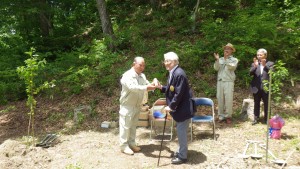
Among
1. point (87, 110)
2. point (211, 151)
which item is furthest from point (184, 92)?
point (87, 110)

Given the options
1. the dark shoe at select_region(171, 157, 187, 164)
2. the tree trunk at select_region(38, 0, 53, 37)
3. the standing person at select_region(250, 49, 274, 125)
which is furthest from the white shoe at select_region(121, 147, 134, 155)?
the tree trunk at select_region(38, 0, 53, 37)

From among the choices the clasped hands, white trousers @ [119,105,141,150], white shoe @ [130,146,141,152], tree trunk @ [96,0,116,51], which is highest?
tree trunk @ [96,0,116,51]

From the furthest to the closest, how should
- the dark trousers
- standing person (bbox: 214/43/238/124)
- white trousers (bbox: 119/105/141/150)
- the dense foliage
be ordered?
the dense foliage → standing person (bbox: 214/43/238/124) → the dark trousers → white trousers (bbox: 119/105/141/150)

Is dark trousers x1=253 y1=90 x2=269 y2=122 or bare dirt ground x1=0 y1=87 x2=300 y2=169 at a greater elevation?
dark trousers x1=253 y1=90 x2=269 y2=122

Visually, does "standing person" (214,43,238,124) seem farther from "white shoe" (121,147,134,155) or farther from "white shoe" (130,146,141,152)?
"white shoe" (121,147,134,155)

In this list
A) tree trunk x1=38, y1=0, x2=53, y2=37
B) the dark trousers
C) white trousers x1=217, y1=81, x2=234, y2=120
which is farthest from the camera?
tree trunk x1=38, y1=0, x2=53, y2=37

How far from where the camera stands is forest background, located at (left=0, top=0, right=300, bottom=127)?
9.14m

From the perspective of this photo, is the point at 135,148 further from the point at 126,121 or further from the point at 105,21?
the point at 105,21

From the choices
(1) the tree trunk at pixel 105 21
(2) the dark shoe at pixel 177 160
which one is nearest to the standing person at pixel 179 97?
(2) the dark shoe at pixel 177 160

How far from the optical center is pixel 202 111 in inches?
326

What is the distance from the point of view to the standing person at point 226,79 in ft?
22.8

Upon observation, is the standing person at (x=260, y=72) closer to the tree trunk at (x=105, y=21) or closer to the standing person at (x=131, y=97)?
the standing person at (x=131, y=97)

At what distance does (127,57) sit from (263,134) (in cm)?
633

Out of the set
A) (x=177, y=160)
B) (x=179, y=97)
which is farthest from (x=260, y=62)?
(x=177, y=160)
